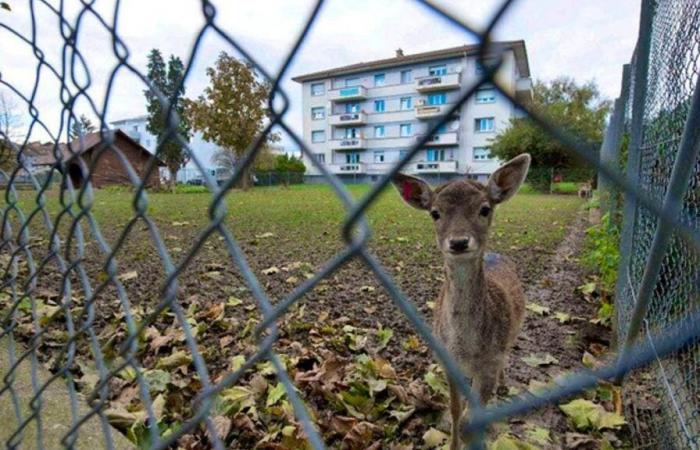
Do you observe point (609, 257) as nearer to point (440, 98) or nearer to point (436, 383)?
point (436, 383)

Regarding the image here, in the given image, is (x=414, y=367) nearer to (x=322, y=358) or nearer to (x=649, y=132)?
(x=322, y=358)

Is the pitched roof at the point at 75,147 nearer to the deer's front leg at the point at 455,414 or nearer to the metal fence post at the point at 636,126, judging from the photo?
the deer's front leg at the point at 455,414

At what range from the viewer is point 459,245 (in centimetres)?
191

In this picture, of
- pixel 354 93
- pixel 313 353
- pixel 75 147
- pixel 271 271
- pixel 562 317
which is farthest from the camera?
pixel 271 271

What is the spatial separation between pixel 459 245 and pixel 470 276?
19cm

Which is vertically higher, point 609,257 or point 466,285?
point 466,285

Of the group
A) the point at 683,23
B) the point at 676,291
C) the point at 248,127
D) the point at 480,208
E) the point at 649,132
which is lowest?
the point at 676,291

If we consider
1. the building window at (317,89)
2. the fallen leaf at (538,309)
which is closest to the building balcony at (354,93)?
the building window at (317,89)

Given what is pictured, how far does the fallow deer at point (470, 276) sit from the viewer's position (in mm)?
1960

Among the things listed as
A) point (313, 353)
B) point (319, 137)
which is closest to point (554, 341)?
point (313, 353)

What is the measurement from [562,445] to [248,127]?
16.2 m

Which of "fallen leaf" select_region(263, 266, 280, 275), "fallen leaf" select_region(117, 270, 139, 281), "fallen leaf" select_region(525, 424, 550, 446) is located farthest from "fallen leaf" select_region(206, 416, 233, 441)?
"fallen leaf" select_region(263, 266, 280, 275)

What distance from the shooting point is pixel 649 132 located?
2.48 metres

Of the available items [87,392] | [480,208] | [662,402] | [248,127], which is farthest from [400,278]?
[248,127]
